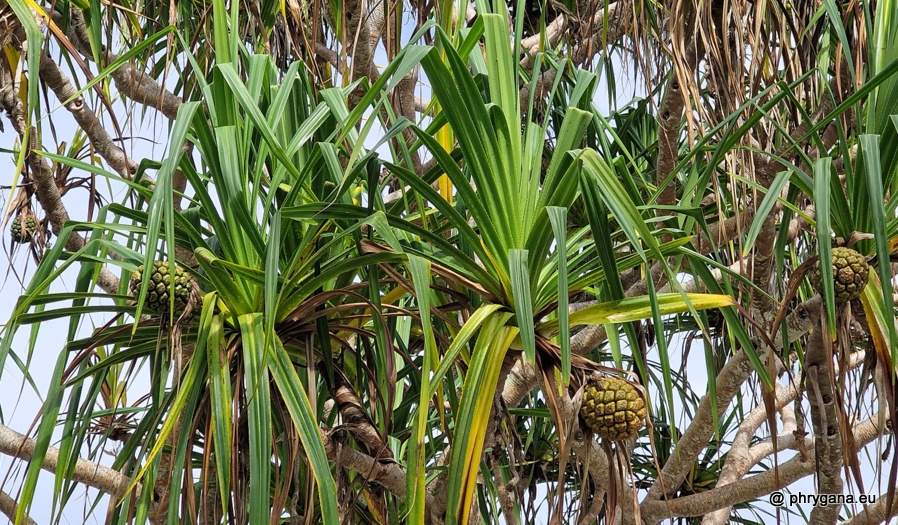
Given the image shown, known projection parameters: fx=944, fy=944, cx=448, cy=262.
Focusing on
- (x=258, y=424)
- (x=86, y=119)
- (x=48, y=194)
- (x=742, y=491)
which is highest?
(x=86, y=119)

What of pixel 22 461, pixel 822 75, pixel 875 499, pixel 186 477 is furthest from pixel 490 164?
pixel 875 499

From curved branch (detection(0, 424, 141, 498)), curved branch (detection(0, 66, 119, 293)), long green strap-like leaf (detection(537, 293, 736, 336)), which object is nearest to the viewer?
long green strap-like leaf (detection(537, 293, 736, 336))

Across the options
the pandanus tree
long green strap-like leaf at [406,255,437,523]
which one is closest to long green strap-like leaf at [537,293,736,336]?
the pandanus tree

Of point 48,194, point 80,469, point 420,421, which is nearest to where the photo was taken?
point 420,421

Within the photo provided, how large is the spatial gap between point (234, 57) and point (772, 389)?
915 mm

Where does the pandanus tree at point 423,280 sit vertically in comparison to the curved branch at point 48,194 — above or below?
below

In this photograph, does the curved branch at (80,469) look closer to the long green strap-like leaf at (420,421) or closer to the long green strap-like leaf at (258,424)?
the long green strap-like leaf at (258,424)

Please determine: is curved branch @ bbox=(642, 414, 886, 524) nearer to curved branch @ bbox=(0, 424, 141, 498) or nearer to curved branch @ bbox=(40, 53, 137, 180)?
curved branch @ bbox=(0, 424, 141, 498)

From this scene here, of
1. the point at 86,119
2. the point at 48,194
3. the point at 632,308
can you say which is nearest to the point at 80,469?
the point at 48,194

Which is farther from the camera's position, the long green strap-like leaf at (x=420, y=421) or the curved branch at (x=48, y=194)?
the curved branch at (x=48, y=194)

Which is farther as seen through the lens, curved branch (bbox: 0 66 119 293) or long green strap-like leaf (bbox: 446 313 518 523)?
curved branch (bbox: 0 66 119 293)

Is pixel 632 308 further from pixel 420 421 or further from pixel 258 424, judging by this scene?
pixel 258 424

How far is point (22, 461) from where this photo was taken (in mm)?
1565

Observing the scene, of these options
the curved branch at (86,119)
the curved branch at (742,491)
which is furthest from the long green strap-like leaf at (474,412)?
the curved branch at (86,119)
